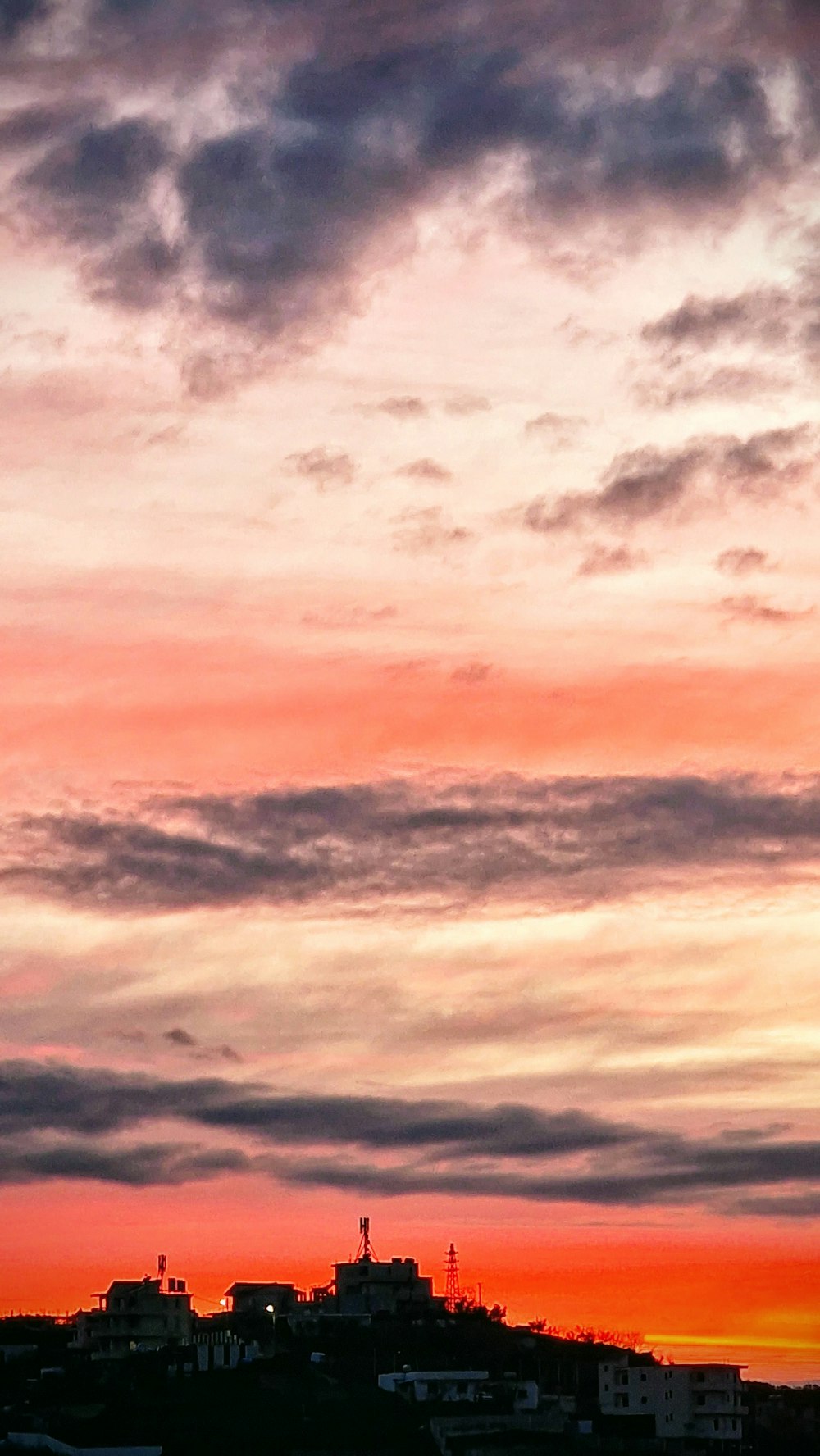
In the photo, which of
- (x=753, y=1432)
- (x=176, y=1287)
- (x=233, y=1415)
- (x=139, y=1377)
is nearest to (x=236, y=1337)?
(x=176, y=1287)

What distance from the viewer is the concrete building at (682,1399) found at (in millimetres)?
156125

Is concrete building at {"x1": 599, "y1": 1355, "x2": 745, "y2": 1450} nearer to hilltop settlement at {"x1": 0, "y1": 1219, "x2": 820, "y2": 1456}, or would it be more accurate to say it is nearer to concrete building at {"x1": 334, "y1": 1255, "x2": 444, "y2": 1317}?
hilltop settlement at {"x1": 0, "y1": 1219, "x2": 820, "y2": 1456}

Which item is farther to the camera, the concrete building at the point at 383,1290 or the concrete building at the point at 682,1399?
the concrete building at the point at 383,1290

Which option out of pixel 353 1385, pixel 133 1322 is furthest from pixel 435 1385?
pixel 133 1322

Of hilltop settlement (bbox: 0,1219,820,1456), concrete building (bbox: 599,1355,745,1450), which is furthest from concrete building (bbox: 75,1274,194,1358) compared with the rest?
concrete building (bbox: 599,1355,745,1450)

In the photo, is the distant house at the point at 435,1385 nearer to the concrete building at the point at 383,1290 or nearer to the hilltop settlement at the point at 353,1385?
the hilltop settlement at the point at 353,1385

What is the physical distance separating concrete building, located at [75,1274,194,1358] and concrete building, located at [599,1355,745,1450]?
126 feet

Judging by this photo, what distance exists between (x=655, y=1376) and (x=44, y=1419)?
48.6 m

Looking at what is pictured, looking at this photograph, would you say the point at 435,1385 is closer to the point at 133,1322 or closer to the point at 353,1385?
the point at 353,1385

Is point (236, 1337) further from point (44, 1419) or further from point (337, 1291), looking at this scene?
point (44, 1419)

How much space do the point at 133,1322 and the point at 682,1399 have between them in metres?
47.4

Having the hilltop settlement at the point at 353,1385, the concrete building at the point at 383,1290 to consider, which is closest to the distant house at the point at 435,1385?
the hilltop settlement at the point at 353,1385

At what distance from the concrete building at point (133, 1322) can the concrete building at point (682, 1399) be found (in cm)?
3835

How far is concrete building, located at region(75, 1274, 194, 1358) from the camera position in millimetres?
172750
